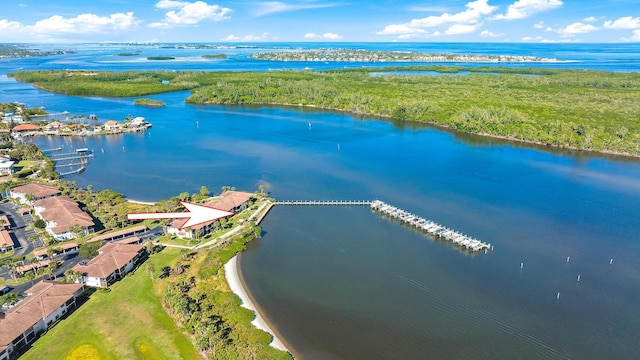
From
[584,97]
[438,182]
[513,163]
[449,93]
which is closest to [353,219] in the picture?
[438,182]

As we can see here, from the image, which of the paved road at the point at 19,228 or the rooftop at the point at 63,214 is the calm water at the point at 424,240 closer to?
the rooftop at the point at 63,214

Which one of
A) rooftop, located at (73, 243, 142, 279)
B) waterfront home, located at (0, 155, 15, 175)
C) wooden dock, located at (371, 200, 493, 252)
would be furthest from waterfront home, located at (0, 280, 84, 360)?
waterfront home, located at (0, 155, 15, 175)

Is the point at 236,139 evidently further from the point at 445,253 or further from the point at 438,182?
the point at 445,253

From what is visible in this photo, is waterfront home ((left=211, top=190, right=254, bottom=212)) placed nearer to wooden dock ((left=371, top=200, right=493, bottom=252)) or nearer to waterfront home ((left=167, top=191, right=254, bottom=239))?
waterfront home ((left=167, top=191, right=254, bottom=239))

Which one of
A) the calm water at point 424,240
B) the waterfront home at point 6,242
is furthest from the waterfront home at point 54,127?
the waterfront home at point 6,242

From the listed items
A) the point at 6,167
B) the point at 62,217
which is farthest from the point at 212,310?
the point at 6,167

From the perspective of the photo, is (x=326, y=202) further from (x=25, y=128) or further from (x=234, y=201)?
(x=25, y=128)
